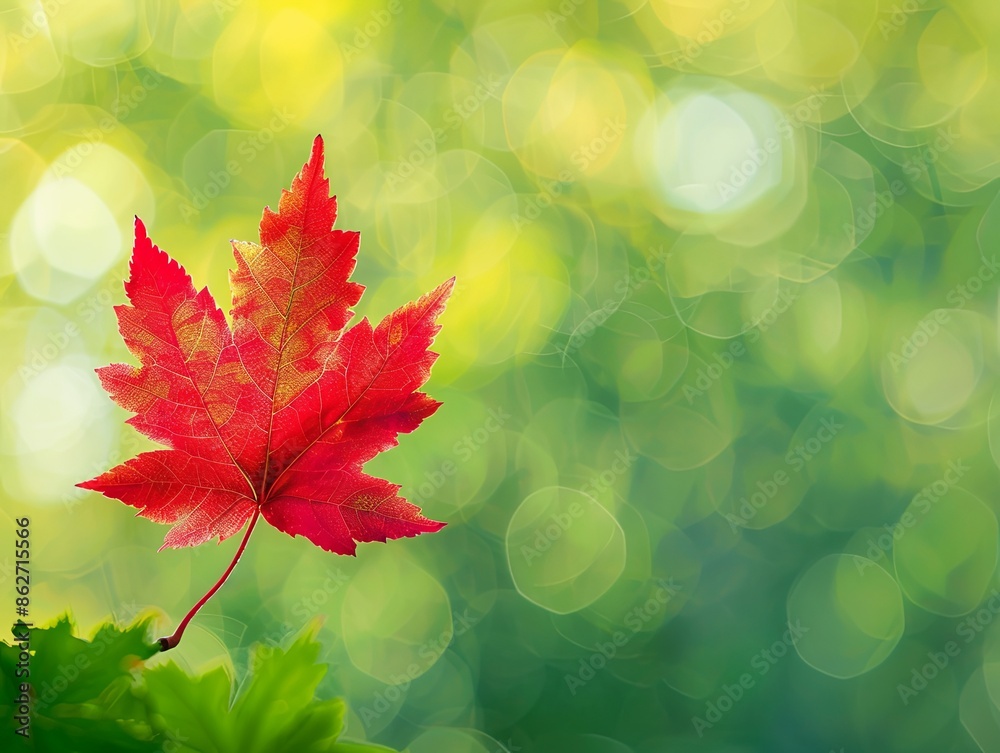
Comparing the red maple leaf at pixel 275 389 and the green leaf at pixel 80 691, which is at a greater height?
the red maple leaf at pixel 275 389

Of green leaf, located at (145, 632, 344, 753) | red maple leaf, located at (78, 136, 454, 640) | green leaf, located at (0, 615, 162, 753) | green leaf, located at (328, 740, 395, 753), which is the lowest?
green leaf, located at (328, 740, 395, 753)

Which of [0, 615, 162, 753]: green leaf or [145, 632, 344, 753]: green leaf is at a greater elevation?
[0, 615, 162, 753]: green leaf

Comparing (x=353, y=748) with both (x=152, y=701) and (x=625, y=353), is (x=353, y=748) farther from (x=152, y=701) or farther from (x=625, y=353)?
(x=625, y=353)

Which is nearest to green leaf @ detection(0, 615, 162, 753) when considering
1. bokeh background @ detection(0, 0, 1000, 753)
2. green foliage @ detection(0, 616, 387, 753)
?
green foliage @ detection(0, 616, 387, 753)

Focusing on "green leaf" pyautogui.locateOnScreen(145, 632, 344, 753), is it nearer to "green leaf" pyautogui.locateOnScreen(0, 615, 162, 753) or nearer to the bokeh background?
"green leaf" pyautogui.locateOnScreen(0, 615, 162, 753)

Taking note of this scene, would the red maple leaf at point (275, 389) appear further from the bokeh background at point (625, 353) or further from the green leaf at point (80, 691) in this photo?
the bokeh background at point (625, 353)

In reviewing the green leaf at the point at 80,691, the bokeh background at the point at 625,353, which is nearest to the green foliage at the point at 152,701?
the green leaf at the point at 80,691

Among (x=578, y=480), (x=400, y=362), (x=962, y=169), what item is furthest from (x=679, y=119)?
(x=400, y=362)
